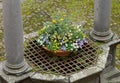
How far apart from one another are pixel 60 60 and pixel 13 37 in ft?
4.01

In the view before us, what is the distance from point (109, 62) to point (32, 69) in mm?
2085

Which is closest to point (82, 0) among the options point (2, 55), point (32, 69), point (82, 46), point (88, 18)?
point (88, 18)

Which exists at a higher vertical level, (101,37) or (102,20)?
(102,20)

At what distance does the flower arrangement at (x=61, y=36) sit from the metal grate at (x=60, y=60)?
209mm

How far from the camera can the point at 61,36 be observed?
709 cm

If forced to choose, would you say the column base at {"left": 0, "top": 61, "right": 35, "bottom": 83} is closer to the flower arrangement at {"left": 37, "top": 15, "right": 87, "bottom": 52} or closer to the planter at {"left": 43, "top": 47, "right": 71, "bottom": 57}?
the planter at {"left": 43, "top": 47, "right": 71, "bottom": 57}

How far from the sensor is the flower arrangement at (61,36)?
704 cm

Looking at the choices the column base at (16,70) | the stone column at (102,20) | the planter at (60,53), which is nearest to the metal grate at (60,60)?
the planter at (60,53)

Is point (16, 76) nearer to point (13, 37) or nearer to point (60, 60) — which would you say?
point (13, 37)

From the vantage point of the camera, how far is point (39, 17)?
1091 cm

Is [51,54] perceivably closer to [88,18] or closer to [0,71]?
[0,71]

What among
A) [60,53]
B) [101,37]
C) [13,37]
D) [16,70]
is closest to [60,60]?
[60,53]

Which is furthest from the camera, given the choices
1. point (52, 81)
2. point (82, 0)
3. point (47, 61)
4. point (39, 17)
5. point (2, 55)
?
point (82, 0)

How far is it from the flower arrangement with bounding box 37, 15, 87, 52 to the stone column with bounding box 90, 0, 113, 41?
1.75ft
